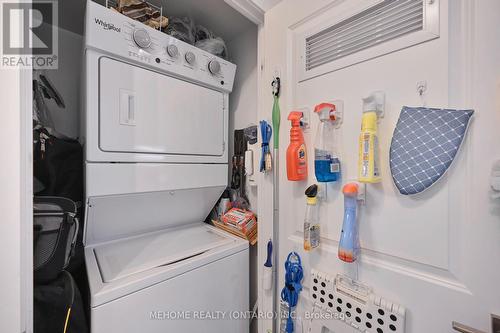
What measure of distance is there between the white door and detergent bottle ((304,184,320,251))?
0.17 feet

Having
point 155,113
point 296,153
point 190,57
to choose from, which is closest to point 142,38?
point 190,57

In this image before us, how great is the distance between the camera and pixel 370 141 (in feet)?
2.62

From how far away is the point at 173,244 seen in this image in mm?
1398

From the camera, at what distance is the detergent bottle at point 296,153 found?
107 cm

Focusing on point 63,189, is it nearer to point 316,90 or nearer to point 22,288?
point 22,288

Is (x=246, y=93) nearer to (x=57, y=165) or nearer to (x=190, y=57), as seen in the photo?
(x=190, y=57)

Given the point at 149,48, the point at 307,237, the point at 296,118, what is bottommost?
the point at 307,237

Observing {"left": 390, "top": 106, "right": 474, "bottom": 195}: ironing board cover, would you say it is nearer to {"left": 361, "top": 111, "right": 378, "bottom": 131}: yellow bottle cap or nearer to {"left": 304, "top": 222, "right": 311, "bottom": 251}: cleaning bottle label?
{"left": 361, "top": 111, "right": 378, "bottom": 131}: yellow bottle cap

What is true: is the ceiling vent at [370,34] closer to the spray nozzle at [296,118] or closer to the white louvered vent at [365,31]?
the white louvered vent at [365,31]

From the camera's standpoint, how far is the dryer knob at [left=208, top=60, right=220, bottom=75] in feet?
5.06

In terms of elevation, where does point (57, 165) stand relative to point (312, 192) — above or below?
above

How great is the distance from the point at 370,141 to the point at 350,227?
379 mm

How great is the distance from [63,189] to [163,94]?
0.89m

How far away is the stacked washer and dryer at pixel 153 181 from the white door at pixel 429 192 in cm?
66
